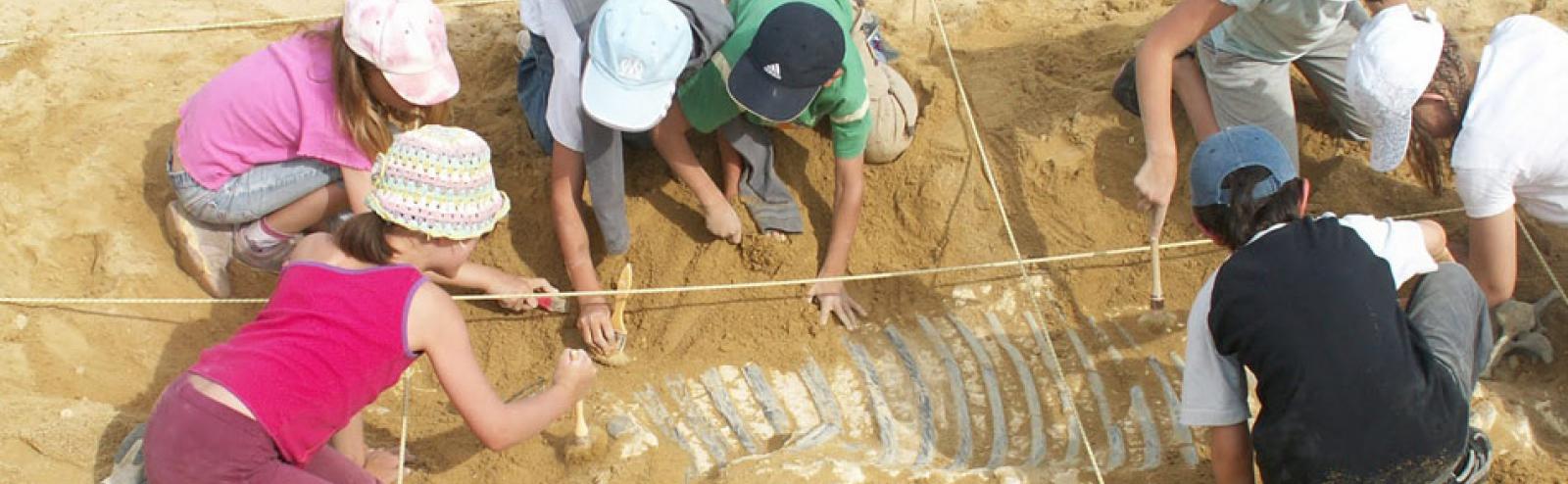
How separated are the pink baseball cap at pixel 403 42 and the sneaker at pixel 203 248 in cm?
101

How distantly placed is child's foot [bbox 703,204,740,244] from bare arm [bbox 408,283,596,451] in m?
1.20

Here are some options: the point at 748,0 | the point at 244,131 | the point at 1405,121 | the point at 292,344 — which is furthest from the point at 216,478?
the point at 1405,121

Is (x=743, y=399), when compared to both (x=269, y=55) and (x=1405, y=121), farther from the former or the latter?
(x=1405, y=121)

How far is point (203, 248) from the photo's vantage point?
4.28 metres

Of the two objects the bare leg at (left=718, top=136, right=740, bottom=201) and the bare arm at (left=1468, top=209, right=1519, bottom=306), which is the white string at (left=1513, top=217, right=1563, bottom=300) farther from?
the bare leg at (left=718, top=136, right=740, bottom=201)

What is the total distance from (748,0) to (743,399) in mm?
1214

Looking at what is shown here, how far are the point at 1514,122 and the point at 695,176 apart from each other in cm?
233

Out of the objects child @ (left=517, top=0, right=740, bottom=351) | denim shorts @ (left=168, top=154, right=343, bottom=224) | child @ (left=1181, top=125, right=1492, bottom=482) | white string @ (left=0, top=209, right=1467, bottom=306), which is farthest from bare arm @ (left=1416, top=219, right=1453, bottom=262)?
denim shorts @ (left=168, top=154, right=343, bottom=224)

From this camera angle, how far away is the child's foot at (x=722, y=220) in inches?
173

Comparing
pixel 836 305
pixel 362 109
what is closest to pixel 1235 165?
pixel 836 305

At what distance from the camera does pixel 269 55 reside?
12.9 ft

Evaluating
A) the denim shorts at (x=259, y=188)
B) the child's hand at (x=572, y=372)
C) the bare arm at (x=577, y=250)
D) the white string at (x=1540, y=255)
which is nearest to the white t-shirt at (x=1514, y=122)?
the white string at (x=1540, y=255)

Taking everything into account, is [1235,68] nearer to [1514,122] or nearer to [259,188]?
[1514,122]

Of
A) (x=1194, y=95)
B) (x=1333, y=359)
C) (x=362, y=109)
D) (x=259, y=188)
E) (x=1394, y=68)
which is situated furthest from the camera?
(x=1194, y=95)
